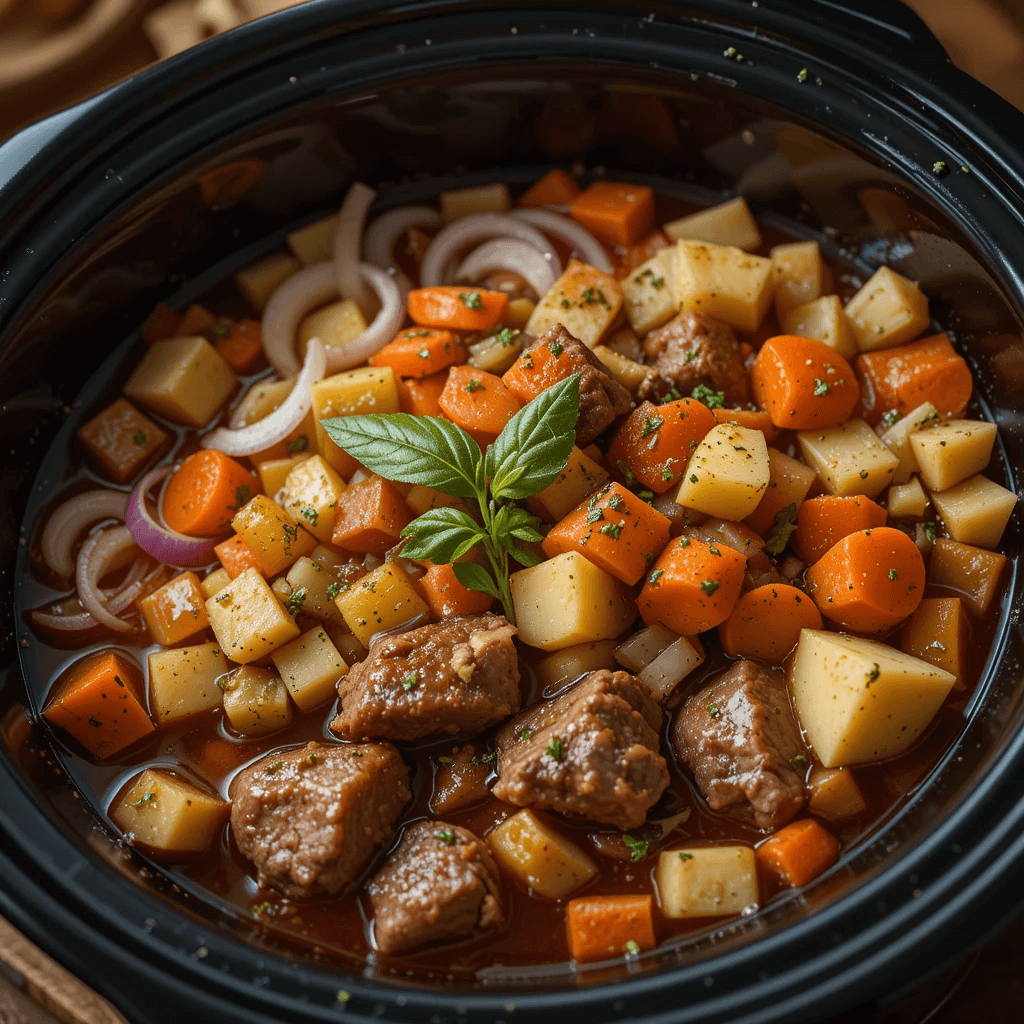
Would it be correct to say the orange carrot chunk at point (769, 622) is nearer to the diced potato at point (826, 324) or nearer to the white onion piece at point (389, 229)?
the diced potato at point (826, 324)

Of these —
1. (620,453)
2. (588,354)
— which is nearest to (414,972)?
(620,453)

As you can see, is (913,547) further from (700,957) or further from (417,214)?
(417,214)

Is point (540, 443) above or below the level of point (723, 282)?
below

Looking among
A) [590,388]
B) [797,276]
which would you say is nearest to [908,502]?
[797,276]

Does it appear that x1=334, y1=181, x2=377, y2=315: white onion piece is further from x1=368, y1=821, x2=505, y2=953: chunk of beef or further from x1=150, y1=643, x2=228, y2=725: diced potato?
x1=368, y1=821, x2=505, y2=953: chunk of beef

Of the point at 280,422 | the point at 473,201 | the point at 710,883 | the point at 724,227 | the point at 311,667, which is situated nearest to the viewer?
the point at 710,883

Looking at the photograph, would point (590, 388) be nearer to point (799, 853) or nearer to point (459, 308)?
point (459, 308)

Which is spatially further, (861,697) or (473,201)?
(473,201)
